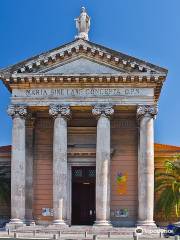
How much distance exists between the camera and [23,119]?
1800 inches

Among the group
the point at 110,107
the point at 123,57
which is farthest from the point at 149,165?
the point at 123,57

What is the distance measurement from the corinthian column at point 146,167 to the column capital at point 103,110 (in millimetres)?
1996

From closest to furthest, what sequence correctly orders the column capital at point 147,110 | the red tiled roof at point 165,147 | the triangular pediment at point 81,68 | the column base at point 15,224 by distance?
1. the column base at point 15,224
2. the column capital at point 147,110
3. the triangular pediment at point 81,68
4. the red tiled roof at point 165,147

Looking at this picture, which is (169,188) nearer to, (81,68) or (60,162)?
(60,162)

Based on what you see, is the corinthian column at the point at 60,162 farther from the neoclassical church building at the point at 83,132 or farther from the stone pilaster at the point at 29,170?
the stone pilaster at the point at 29,170

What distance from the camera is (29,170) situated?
157 ft

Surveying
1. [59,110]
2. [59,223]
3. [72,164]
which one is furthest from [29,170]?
[59,110]

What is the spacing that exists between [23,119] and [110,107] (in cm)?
633

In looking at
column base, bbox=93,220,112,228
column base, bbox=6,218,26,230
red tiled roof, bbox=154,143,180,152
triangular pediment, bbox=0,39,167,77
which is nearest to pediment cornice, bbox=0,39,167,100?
triangular pediment, bbox=0,39,167,77

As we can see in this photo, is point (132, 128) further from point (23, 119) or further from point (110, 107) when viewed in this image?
point (23, 119)

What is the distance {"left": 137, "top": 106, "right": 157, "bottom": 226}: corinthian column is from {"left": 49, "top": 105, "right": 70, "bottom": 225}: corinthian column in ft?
17.4

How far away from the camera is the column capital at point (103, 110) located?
45.2 metres

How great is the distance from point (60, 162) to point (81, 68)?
7048 millimetres

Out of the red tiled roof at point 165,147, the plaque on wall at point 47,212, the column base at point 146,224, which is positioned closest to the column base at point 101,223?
the column base at point 146,224
